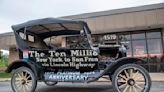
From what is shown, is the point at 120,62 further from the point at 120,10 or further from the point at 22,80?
the point at 120,10

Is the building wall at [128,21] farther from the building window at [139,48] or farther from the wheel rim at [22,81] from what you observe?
the wheel rim at [22,81]

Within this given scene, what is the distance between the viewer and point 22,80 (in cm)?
666

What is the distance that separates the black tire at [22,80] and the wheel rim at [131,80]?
2.34 m

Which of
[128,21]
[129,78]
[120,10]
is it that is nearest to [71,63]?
[129,78]

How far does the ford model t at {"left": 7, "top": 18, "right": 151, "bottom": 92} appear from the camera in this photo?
229 inches

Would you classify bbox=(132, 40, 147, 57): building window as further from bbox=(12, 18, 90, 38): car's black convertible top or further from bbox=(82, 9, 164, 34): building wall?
bbox=(12, 18, 90, 38): car's black convertible top

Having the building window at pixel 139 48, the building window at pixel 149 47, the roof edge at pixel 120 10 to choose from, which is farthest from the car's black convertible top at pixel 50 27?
the building window at pixel 139 48

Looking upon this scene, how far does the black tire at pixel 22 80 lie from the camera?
6.61 m

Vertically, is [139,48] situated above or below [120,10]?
below

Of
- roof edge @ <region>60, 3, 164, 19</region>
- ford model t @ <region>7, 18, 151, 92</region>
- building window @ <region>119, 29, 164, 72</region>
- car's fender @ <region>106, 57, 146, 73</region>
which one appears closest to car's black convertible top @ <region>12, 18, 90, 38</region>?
ford model t @ <region>7, 18, 151, 92</region>

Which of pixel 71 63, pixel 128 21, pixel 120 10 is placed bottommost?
pixel 71 63

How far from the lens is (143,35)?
17812mm

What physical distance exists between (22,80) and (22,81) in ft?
0.09

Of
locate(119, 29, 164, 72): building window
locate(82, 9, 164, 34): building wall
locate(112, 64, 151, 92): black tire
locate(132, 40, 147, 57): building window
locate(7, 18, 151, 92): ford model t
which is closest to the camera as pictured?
locate(112, 64, 151, 92): black tire
